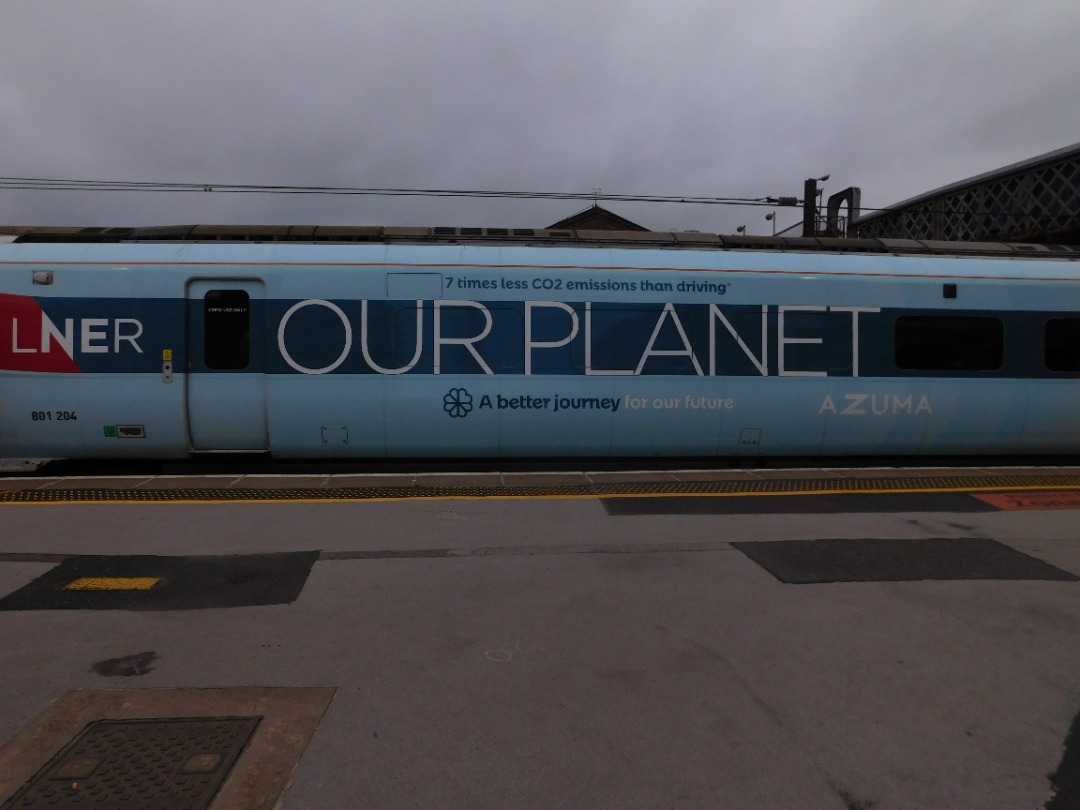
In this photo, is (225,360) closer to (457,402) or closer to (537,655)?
(457,402)

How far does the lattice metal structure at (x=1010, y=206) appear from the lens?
109 ft

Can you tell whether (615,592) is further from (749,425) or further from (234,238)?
(234,238)

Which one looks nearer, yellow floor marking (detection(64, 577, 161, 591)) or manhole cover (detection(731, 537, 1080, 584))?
yellow floor marking (detection(64, 577, 161, 591))

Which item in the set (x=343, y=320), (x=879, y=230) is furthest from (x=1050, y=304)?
(x=879, y=230)

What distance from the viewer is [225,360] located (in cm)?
828

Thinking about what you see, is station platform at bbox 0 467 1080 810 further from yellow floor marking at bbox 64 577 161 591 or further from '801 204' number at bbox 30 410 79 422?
'801 204' number at bbox 30 410 79 422

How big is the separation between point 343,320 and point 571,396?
294cm

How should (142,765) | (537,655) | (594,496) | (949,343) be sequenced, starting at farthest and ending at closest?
1. (949,343)
2. (594,496)
3. (537,655)
4. (142,765)

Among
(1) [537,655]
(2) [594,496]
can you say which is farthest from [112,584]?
(2) [594,496]

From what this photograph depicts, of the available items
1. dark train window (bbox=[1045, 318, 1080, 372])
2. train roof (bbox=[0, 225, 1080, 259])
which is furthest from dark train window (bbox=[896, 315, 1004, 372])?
train roof (bbox=[0, 225, 1080, 259])

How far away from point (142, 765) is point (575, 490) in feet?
16.9

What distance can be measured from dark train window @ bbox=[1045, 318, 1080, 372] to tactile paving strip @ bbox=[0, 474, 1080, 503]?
1.85 metres

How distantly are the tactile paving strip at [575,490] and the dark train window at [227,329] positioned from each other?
1733mm

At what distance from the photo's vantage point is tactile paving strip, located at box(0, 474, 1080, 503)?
6980 mm
